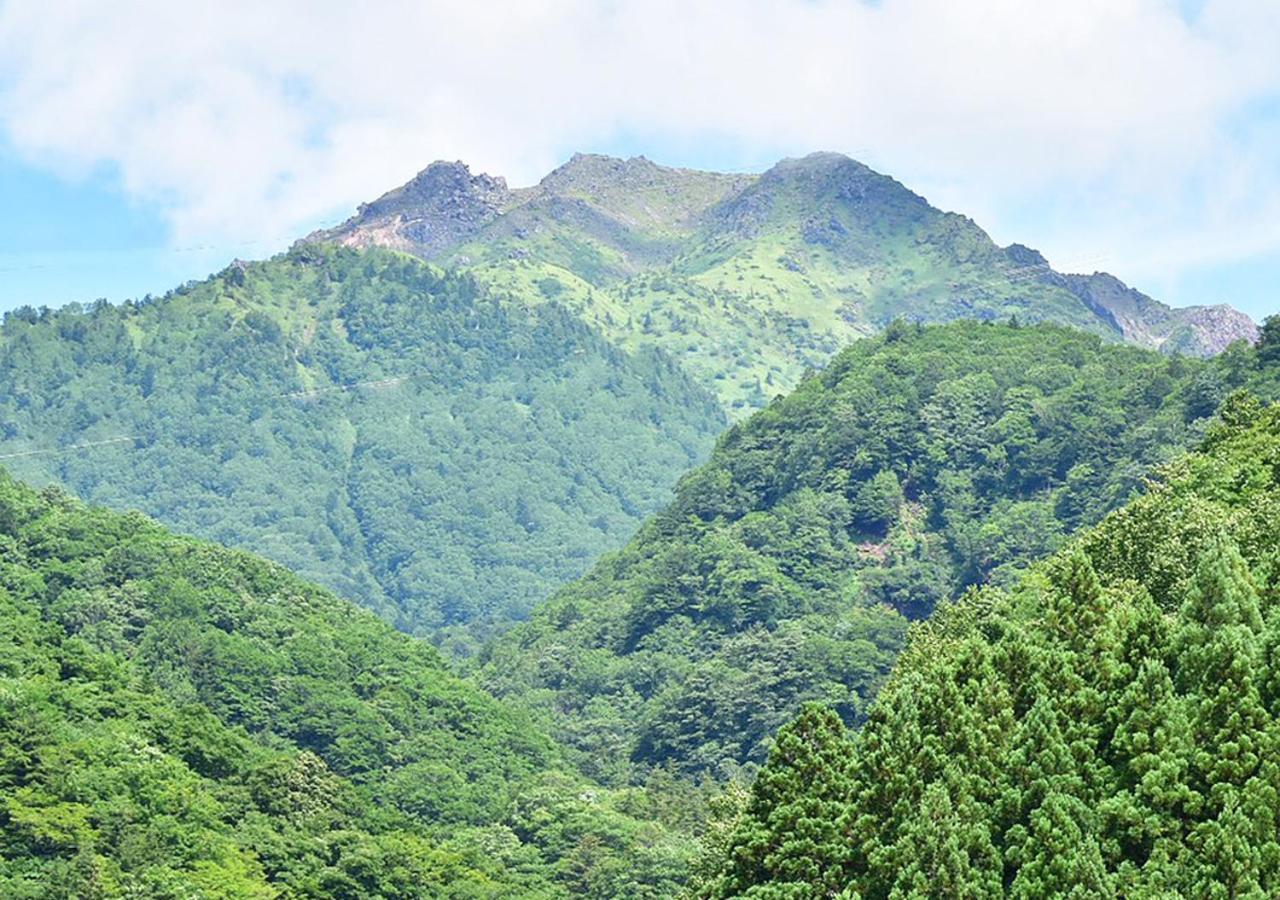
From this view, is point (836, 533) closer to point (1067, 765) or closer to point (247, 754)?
point (247, 754)

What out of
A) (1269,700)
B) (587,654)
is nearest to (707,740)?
(587,654)

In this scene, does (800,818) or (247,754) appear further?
(247,754)

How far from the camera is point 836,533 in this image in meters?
156

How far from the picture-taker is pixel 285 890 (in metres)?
81.3

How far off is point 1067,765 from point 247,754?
181 feet

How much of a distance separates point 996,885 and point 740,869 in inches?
405

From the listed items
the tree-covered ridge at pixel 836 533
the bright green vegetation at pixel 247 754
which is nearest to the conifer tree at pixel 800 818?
the bright green vegetation at pixel 247 754

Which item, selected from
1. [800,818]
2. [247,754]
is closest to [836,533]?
[247,754]

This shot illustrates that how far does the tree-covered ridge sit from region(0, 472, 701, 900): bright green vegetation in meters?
13.8

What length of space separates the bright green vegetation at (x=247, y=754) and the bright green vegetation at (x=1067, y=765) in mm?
27844

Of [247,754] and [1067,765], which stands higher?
[247,754]

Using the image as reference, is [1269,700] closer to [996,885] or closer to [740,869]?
[996,885]

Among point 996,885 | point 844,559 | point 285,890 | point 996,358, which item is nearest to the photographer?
point 996,885

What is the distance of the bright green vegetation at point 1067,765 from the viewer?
153 feet
